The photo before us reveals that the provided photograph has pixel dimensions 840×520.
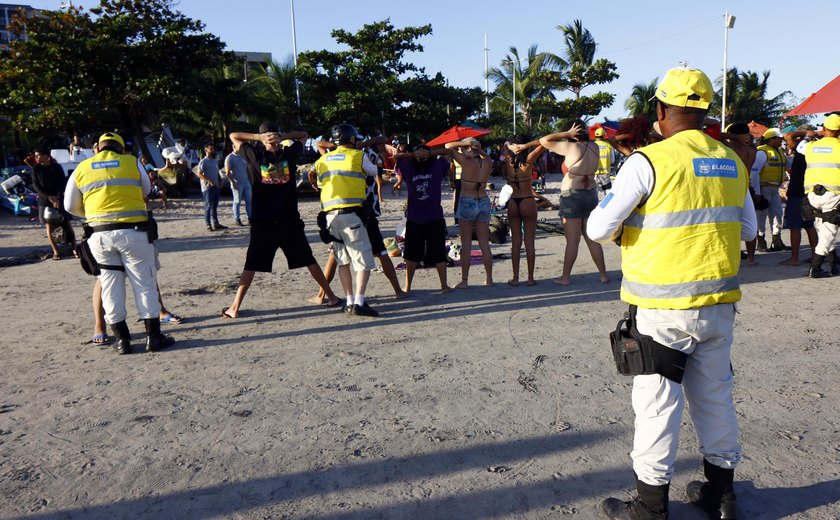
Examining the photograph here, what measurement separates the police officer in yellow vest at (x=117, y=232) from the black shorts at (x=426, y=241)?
9.45 ft

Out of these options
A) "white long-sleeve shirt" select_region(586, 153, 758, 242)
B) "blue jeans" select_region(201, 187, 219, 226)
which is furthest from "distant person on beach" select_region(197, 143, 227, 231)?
"white long-sleeve shirt" select_region(586, 153, 758, 242)

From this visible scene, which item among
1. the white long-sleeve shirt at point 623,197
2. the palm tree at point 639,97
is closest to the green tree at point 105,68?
the white long-sleeve shirt at point 623,197

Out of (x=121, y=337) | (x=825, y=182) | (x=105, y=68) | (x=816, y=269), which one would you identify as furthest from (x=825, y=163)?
(x=105, y=68)

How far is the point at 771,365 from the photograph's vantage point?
467 centimetres

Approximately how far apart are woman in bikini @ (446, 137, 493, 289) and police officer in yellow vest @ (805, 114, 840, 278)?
3.76 metres

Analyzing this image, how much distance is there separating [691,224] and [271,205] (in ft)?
15.4

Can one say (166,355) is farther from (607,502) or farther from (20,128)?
(20,128)

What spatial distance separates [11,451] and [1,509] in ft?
2.26

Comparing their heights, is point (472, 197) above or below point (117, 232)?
above

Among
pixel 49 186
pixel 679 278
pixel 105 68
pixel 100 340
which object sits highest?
pixel 105 68

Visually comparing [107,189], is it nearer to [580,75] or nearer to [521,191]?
[521,191]

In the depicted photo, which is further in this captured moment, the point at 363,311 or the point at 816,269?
the point at 816,269

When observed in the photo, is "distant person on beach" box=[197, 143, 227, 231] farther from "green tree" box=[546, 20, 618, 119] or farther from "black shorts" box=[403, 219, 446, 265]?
"green tree" box=[546, 20, 618, 119]

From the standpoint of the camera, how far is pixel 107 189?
17.5 feet
